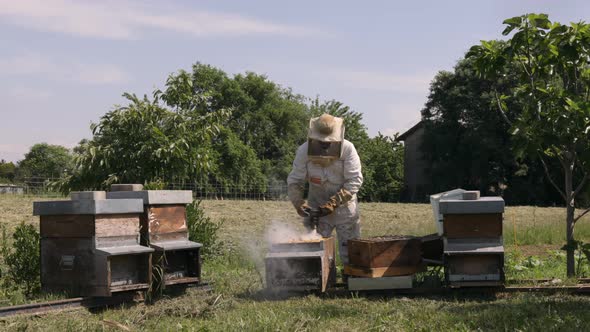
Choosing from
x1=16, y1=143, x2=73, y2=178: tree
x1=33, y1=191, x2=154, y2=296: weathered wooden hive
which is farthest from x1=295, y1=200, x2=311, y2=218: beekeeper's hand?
x1=16, y1=143, x2=73, y2=178: tree

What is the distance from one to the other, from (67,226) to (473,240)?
3986mm

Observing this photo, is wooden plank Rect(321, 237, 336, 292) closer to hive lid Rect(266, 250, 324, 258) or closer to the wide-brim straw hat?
hive lid Rect(266, 250, 324, 258)

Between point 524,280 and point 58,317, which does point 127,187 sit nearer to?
point 58,317

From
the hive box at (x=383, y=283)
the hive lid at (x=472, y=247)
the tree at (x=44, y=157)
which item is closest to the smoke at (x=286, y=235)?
the hive box at (x=383, y=283)

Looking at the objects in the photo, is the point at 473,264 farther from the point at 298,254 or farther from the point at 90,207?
the point at 90,207

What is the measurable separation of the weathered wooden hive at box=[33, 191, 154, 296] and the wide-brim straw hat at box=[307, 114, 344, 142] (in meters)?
2.15

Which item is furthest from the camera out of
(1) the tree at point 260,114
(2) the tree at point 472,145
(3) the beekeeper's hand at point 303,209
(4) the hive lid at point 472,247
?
(1) the tree at point 260,114

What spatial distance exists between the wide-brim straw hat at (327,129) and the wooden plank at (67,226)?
2.62 m

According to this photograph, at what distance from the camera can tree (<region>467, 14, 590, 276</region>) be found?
24.0 feet

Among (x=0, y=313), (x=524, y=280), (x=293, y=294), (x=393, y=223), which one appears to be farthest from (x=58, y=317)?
(x=393, y=223)

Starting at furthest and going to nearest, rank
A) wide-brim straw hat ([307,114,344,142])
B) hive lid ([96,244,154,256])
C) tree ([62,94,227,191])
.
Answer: tree ([62,94,227,191]) < wide-brim straw hat ([307,114,344,142]) < hive lid ([96,244,154,256])

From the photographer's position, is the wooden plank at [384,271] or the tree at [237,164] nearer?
the wooden plank at [384,271]

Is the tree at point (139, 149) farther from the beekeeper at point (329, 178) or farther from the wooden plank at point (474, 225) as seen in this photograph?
the wooden plank at point (474, 225)

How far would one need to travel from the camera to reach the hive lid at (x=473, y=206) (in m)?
6.87
